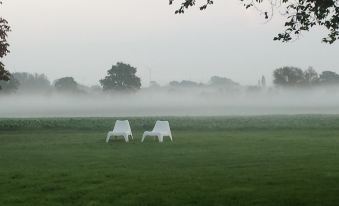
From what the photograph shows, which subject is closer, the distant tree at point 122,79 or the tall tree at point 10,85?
the tall tree at point 10,85

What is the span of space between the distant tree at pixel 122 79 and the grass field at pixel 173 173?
70880mm

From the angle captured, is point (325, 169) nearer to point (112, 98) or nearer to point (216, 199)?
point (216, 199)

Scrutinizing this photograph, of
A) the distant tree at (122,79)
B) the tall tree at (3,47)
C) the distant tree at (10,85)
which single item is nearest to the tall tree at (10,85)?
the distant tree at (10,85)

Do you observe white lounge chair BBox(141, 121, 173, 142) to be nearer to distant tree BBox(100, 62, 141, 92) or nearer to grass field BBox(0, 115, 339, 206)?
grass field BBox(0, 115, 339, 206)

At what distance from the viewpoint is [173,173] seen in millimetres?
12031

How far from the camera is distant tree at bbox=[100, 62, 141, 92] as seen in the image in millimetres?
91812

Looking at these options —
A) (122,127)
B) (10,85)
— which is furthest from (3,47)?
(10,85)

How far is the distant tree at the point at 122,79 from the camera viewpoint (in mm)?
91812

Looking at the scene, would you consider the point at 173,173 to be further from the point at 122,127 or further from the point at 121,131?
the point at 122,127

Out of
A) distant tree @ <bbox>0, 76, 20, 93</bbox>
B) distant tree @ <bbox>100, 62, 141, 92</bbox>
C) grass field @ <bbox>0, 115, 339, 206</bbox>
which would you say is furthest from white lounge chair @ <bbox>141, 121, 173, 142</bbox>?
distant tree @ <bbox>100, 62, 141, 92</bbox>

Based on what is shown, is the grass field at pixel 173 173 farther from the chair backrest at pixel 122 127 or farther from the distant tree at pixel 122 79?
the distant tree at pixel 122 79

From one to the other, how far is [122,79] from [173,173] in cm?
8116

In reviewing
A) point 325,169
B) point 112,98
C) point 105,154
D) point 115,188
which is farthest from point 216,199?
point 112,98

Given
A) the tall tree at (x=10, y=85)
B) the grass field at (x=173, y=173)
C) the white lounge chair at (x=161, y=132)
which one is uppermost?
the tall tree at (x=10, y=85)
